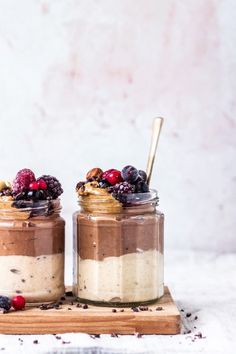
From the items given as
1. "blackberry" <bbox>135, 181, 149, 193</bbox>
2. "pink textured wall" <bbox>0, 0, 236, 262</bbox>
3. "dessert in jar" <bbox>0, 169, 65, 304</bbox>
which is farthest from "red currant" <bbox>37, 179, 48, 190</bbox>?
"pink textured wall" <bbox>0, 0, 236, 262</bbox>

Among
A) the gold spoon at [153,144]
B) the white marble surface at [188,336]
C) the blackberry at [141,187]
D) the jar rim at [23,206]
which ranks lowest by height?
the white marble surface at [188,336]

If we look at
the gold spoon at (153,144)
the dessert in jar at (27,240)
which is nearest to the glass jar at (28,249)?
the dessert in jar at (27,240)

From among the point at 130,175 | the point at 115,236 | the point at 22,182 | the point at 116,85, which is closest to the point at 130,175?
the point at 130,175

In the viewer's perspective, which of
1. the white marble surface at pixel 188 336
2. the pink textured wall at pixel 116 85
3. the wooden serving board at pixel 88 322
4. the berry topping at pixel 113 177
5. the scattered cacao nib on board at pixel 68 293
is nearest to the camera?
the white marble surface at pixel 188 336

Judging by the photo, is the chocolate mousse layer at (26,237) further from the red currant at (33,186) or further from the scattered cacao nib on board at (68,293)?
the scattered cacao nib on board at (68,293)

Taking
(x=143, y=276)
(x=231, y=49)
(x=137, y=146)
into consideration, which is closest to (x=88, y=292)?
(x=143, y=276)

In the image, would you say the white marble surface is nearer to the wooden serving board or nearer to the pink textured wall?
the wooden serving board
